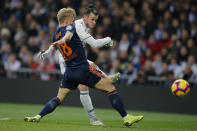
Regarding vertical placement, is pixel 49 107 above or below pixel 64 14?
below

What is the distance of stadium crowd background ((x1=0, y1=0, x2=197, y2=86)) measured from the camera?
17266mm

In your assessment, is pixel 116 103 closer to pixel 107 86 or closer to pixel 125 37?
pixel 107 86

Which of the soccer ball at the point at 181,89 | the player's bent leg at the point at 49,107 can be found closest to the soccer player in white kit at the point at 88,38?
the player's bent leg at the point at 49,107

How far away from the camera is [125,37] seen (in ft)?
59.9

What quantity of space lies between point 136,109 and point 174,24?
3699 mm

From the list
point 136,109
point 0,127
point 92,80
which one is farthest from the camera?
point 136,109

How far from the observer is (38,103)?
17547 mm

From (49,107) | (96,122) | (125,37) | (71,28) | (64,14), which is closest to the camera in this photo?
(71,28)

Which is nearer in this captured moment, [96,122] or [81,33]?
[81,33]

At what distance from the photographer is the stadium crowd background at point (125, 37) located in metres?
17.3

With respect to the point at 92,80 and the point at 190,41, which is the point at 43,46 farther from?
the point at 92,80

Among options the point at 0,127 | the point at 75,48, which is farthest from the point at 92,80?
the point at 0,127

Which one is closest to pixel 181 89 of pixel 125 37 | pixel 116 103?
pixel 116 103

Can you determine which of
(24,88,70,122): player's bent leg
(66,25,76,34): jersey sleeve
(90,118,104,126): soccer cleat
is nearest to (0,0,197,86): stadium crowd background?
(90,118,104,126): soccer cleat
